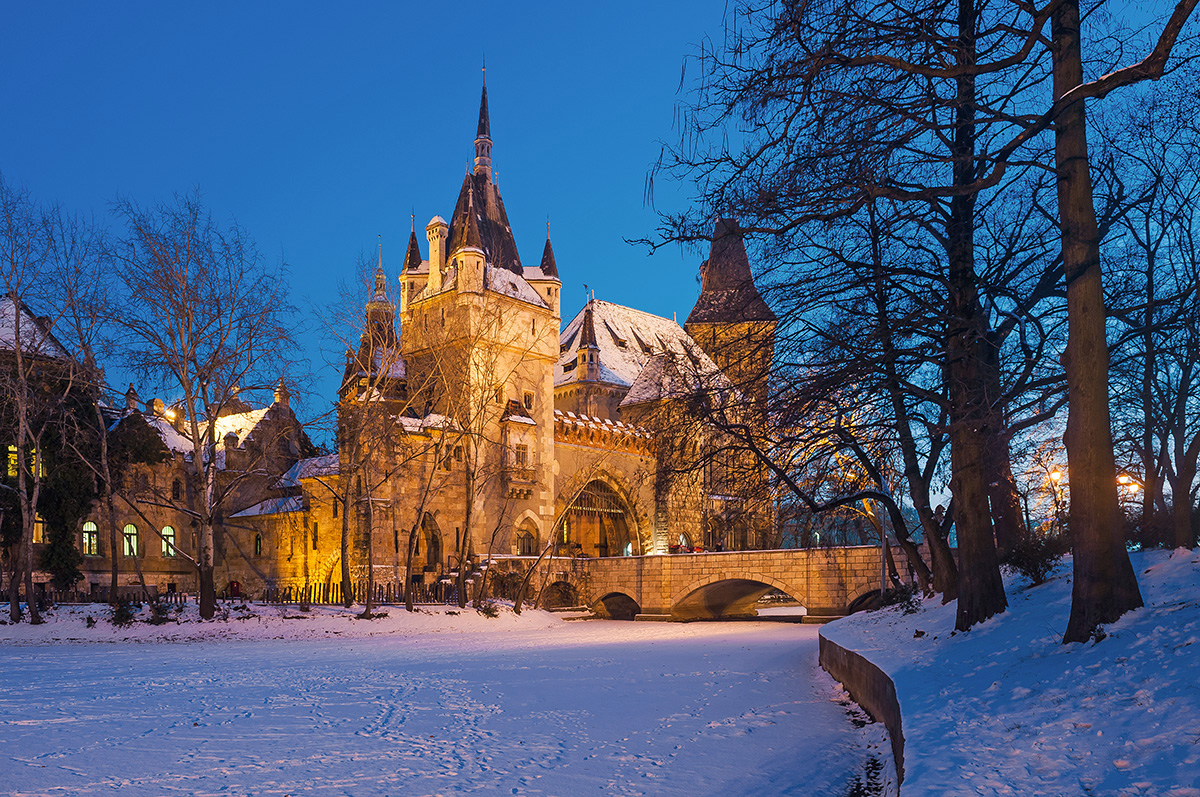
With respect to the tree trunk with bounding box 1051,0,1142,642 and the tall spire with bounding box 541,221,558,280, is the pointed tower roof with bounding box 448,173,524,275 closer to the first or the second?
the tall spire with bounding box 541,221,558,280

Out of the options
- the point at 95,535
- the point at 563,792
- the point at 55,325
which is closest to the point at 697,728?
the point at 563,792

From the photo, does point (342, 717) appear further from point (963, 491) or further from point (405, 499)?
point (405, 499)

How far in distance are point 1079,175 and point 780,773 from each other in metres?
5.58

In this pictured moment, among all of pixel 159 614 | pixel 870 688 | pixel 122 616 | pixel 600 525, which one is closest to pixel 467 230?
pixel 600 525

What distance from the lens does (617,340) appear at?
64.0 meters

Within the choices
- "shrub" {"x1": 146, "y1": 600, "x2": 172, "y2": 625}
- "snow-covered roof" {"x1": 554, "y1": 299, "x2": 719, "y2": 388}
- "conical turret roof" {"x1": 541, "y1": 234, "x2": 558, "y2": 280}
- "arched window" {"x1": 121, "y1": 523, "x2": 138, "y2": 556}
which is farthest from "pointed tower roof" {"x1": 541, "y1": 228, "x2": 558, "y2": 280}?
"shrub" {"x1": 146, "y1": 600, "x2": 172, "y2": 625}

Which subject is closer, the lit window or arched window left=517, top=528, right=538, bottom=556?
the lit window

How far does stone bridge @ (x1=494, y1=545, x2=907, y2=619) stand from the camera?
33.9 meters

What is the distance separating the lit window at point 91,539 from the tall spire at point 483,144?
2878cm

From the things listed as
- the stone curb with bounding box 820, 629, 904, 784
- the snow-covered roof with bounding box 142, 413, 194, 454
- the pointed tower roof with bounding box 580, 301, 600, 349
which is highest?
the pointed tower roof with bounding box 580, 301, 600, 349

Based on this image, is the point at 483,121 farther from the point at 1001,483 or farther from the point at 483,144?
the point at 1001,483

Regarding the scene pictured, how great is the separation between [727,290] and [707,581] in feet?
97.3

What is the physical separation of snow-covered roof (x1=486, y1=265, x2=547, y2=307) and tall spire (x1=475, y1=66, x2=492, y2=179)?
8.83 meters

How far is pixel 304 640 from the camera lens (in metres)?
24.4
